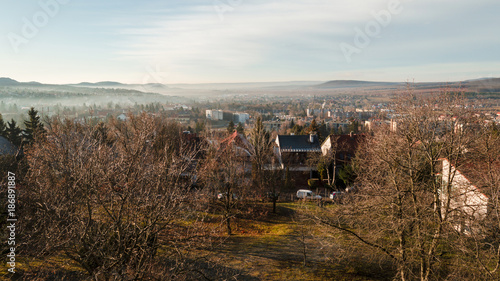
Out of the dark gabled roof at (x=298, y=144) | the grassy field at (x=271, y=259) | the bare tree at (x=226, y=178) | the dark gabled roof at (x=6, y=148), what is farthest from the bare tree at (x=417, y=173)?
the dark gabled roof at (x=298, y=144)

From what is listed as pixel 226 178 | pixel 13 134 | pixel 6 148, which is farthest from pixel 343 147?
pixel 13 134

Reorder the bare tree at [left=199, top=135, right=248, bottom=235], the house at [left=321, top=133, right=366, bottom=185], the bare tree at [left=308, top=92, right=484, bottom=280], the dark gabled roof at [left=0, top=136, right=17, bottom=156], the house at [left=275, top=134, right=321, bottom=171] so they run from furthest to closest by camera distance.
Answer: the house at [left=275, top=134, right=321, bottom=171]
the house at [left=321, top=133, right=366, bottom=185]
the dark gabled roof at [left=0, top=136, right=17, bottom=156]
the bare tree at [left=199, top=135, right=248, bottom=235]
the bare tree at [left=308, top=92, right=484, bottom=280]

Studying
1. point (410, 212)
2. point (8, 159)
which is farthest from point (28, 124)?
point (410, 212)

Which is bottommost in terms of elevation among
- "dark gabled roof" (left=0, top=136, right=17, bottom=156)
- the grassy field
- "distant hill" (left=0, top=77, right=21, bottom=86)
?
the grassy field

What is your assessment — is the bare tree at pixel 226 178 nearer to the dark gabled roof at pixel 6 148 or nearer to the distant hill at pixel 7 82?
the dark gabled roof at pixel 6 148

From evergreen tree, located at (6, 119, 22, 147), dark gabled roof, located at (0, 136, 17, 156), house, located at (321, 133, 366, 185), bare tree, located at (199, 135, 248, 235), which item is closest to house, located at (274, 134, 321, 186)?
house, located at (321, 133, 366, 185)

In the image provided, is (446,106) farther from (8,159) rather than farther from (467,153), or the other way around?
(8,159)

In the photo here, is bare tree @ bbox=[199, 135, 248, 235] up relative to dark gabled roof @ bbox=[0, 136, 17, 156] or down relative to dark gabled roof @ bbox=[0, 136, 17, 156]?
down

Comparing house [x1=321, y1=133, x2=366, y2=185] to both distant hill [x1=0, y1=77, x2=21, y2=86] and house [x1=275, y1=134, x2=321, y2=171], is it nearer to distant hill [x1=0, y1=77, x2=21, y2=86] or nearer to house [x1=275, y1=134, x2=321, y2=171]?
house [x1=275, y1=134, x2=321, y2=171]
